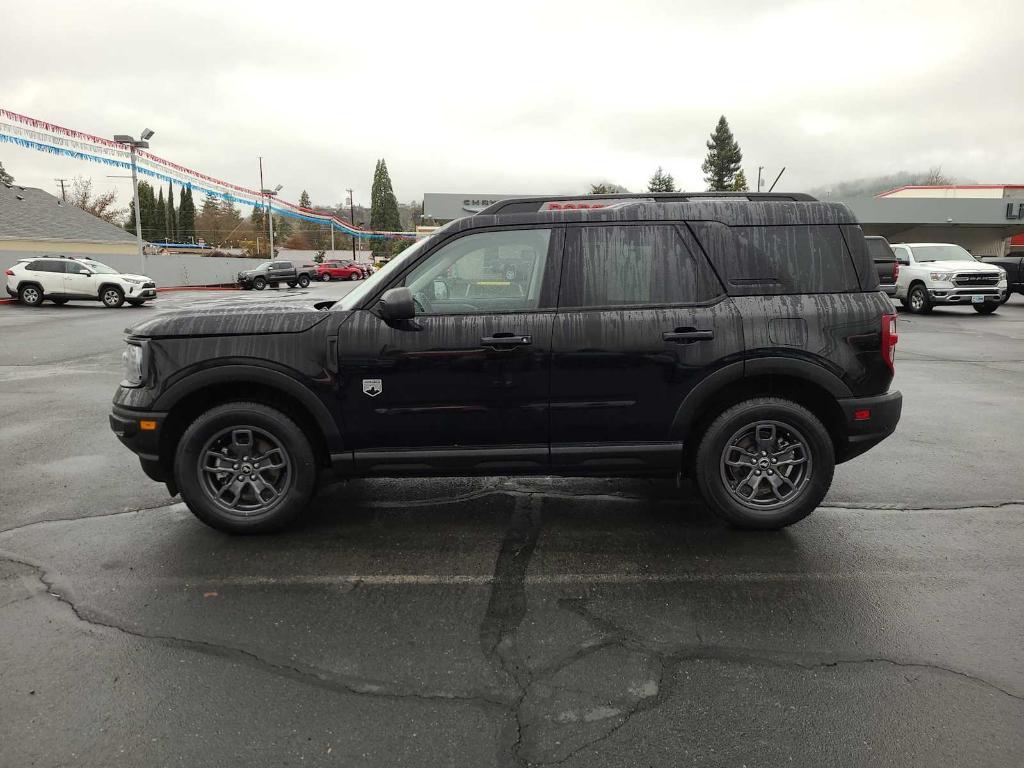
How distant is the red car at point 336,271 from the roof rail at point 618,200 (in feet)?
174

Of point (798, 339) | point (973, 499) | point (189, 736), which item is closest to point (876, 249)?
point (973, 499)

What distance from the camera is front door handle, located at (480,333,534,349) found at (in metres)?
3.82

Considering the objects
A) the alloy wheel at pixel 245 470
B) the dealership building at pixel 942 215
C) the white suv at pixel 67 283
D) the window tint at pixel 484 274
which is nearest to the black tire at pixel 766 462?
Answer: the window tint at pixel 484 274

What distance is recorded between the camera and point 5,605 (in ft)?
10.7

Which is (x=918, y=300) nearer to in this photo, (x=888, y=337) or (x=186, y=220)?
(x=888, y=337)

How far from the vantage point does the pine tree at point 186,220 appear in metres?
90.0

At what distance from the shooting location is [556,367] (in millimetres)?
3865

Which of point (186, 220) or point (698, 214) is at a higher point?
point (186, 220)

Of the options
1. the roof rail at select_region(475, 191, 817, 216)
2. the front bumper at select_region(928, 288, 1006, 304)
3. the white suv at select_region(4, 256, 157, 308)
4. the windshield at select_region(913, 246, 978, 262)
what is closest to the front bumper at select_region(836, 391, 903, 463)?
the roof rail at select_region(475, 191, 817, 216)

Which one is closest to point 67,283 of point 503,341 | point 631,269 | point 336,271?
point 503,341

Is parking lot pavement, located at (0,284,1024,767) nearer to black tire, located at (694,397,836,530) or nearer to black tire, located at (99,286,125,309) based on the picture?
black tire, located at (694,397,836,530)

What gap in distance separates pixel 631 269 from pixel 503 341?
0.87 m

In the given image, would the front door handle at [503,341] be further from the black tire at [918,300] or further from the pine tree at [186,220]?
the pine tree at [186,220]

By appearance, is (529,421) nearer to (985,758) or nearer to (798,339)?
(798,339)
